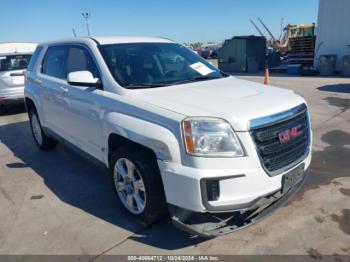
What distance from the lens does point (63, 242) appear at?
312 cm

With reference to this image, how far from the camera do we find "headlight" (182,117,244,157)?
2.55 meters

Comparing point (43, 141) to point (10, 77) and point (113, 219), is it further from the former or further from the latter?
point (10, 77)

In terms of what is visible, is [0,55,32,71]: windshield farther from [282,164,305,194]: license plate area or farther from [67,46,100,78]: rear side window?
[282,164,305,194]: license plate area

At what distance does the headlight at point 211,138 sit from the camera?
8.36 feet

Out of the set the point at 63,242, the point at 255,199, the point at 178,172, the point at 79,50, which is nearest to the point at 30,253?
the point at 63,242

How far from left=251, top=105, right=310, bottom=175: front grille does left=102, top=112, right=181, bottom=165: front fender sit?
0.66 m

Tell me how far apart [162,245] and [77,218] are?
3.63ft

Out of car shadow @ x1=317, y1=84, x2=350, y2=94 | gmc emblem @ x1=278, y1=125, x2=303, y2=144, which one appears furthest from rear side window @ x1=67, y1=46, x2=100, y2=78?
car shadow @ x1=317, y1=84, x2=350, y2=94

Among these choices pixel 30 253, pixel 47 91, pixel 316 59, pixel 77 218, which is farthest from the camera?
pixel 316 59

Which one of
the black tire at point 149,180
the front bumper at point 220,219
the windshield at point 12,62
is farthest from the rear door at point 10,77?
the front bumper at point 220,219

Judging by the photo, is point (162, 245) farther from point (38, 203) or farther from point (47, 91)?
point (47, 91)

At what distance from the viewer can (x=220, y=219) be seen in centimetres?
276

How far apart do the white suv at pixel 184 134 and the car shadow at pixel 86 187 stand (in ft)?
0.62

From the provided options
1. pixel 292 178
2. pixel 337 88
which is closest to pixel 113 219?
pixel 292 178
